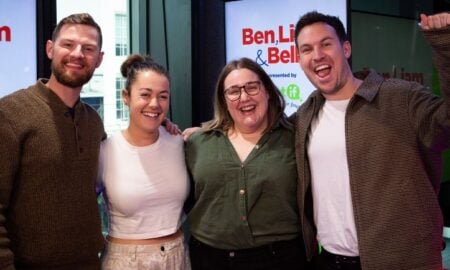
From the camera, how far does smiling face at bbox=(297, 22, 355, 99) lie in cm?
199

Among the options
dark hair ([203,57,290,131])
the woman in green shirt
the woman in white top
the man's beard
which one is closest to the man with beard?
the man's beard

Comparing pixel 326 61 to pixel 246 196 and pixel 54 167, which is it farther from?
pixel 54 167

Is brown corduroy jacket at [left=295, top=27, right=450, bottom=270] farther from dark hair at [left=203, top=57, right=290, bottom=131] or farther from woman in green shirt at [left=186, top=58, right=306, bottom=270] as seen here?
dark hair at [left=203, top=57, right=290, bottom=131]

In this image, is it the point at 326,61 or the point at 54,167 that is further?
the point at 326,61

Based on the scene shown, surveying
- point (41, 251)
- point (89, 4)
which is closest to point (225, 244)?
point (41, 251)

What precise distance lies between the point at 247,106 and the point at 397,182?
28.6 inches

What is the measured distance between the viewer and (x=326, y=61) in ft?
6.54

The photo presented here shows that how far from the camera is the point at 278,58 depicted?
3.31 m

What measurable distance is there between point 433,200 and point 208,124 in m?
1.06

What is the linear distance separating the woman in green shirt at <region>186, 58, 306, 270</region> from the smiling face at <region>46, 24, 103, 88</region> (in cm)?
61

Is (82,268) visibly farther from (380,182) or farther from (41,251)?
(380,182)

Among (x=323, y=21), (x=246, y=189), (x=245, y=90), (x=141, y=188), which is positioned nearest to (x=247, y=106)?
(x=245, y=90)

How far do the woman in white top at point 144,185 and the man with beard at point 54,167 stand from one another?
0.13m

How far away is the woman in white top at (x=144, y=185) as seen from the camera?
205 cm
